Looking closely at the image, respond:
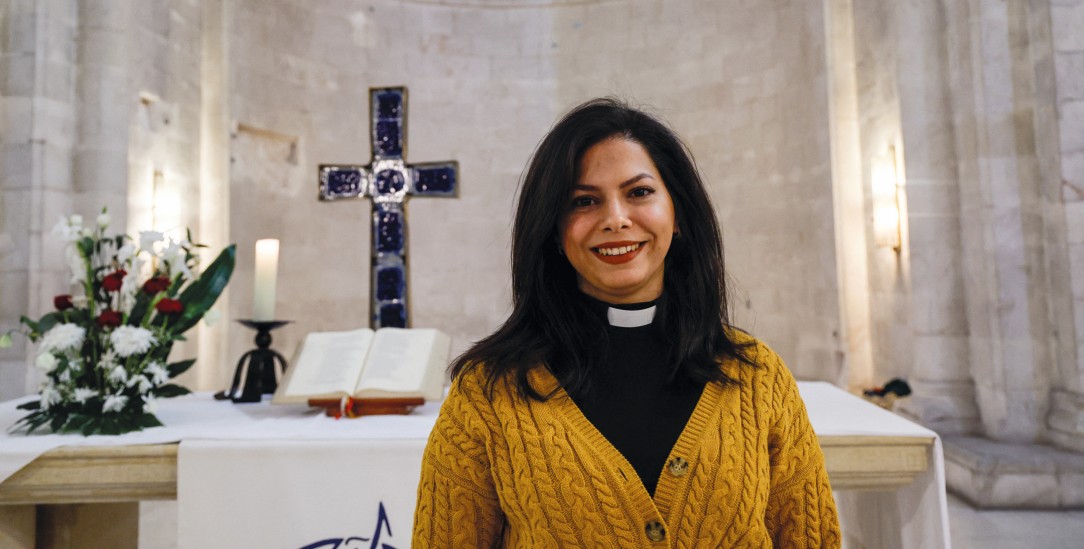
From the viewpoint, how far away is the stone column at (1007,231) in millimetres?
3572

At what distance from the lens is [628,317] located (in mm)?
1074

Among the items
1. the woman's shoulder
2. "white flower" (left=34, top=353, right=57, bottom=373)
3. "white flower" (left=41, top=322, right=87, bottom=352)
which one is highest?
"white flower" (left=41, top=322, right=87, bottom=352)

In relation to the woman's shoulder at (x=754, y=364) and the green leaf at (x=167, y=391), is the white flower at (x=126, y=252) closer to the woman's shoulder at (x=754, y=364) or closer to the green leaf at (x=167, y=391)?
the green leaf at (x=167, y=391)

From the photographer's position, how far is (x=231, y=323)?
507 cm

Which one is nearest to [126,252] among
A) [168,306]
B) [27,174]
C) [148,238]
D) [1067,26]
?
[148,238]

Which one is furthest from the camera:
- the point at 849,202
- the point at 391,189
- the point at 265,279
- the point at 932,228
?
the point at 391,189

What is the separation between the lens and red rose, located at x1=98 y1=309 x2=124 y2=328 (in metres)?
1.93

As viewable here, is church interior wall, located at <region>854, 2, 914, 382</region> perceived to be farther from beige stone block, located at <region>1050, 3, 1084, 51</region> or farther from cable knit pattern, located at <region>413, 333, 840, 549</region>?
cable knit pattern, located at <region>413, 333, 840, 549</region>

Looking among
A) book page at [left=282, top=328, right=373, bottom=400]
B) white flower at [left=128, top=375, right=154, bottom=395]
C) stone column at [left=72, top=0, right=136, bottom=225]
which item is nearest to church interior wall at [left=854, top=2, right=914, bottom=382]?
book page at [left=282, top=328, right=373, bottom=400]

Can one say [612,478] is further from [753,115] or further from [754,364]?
[753,115]

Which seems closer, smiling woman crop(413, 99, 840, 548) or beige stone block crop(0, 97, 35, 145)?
smiling woman crop(413, 99, 840, 548)

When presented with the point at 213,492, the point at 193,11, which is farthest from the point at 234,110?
the point at 213,492

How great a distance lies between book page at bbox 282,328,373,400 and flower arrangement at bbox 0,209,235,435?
335 millimetres

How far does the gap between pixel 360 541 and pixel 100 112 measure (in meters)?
3.50
